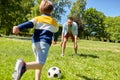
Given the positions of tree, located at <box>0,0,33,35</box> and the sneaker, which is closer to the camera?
the sneaker

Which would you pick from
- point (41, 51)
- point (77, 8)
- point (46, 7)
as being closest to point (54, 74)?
point (41, 51)

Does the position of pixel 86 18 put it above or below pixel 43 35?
above

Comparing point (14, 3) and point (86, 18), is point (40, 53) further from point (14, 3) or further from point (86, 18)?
point (86, 18)

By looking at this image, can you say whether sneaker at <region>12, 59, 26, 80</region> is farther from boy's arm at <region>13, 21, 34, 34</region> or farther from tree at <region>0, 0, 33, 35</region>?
tree at <region>0, 0, 33, 35</region>

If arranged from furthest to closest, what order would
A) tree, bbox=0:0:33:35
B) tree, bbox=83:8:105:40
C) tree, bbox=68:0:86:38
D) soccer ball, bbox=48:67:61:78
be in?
1. tree, bbox=83:8:105:40
2. tree, bbox=68:0:86:38
3. tree, bbox=0:0:33:35
4. soccer ball, bbox=48:67:61:78

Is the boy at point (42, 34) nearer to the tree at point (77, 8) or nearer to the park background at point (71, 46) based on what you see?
the park background at point (71, 46)

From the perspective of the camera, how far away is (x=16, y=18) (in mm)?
61281

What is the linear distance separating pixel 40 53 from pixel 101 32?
4557 inches

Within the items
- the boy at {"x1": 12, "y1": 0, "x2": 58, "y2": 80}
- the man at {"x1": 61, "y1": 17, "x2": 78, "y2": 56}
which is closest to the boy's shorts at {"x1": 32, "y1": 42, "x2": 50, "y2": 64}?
the boy at {"x1": 12, "y1": 0, "x2": 58, "y2": 80}

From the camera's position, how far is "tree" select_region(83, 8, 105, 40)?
121 metres

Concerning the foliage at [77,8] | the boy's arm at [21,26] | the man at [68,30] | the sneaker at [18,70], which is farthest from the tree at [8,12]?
the sneaker at [18,70]

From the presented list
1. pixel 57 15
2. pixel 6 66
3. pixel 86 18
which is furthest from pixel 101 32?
pixel 6 66

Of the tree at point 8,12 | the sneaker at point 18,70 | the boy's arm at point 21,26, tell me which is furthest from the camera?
the tree at point 8,12

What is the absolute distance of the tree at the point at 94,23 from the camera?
121 meters
